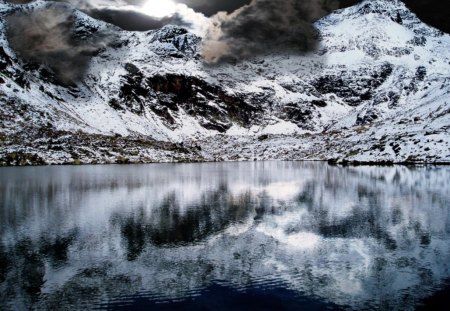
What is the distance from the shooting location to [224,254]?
33.6m

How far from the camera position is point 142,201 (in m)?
63.4

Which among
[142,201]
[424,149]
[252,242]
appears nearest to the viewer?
[252,242]

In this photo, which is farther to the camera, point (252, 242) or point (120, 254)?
point (252, 242)

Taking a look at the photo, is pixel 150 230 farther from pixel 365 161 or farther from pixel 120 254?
pixel 365 161

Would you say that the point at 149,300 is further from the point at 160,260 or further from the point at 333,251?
the point at 333,251

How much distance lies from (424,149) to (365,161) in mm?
23768

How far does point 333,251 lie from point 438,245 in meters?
8.47

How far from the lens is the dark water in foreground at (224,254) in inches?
966

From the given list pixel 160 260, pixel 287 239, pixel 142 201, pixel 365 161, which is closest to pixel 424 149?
pixel 365 161

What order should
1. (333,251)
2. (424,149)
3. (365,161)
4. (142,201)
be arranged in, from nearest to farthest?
(333,251) → (142,201) → (424,149) → (365,161)

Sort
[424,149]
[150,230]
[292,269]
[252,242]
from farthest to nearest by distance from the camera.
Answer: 1. [424,149]
2. [150,230]
3. [252,242]
4. [292,269]

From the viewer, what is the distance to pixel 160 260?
32062 millimetres

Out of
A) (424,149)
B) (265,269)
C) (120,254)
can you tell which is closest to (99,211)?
(120,254)

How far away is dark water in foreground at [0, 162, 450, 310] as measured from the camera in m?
24.5
